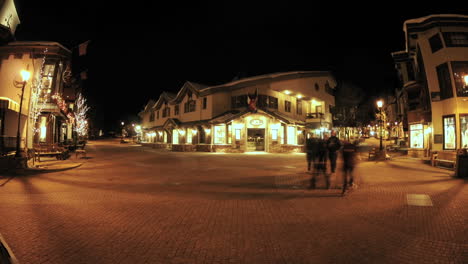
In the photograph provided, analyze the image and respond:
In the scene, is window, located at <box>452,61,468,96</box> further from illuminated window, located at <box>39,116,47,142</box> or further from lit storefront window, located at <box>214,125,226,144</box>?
illuminated window, located at <box>39,116,47,142</box>

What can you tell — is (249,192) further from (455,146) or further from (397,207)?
(455,146)

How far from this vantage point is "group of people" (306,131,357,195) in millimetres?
8344

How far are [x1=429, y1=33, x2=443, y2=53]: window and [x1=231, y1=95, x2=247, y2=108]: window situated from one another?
1739 cm

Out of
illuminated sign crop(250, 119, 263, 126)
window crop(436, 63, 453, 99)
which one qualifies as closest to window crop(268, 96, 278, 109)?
illuminated sign crop(250, 119, 263, 126)

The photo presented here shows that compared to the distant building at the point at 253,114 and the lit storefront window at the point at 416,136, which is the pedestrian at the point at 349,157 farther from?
the distant building at the point at 253,114

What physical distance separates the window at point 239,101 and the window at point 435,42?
1739 centimetres

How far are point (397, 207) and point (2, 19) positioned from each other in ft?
61.9

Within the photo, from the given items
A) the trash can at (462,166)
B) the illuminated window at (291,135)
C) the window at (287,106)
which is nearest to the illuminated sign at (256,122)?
the illuminated window at (291,135)

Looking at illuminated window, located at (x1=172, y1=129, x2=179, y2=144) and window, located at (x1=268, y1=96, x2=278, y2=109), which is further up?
window, located at (x1=268, y1=96, x2=278, y2=109)

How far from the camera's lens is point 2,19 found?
12.0 metres

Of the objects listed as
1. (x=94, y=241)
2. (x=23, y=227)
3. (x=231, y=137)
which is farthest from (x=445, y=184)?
(x=231, y=137)

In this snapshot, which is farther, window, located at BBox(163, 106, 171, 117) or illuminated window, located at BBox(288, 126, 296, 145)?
window, located at BBox(163, 106, 171, 117)

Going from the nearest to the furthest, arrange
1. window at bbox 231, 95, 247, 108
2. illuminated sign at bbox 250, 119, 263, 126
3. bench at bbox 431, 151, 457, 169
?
bench at bbox 431, 151, 457, 169 → illuminated sign at bbox 250, 119, 263, 126 → window at bbox 231, 95, 247, 108

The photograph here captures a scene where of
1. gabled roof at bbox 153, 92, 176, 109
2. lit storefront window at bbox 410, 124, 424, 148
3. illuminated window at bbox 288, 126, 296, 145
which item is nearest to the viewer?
lit storefront window at bbox 410, 124, 424, 148
